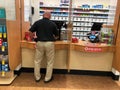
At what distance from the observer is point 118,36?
3955 mm

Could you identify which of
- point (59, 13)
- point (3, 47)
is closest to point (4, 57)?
point (3, 47)

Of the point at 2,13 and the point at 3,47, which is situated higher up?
the point at 2,13

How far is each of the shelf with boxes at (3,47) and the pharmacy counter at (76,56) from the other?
0.53 meters

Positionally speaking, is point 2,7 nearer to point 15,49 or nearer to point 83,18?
point 15,49

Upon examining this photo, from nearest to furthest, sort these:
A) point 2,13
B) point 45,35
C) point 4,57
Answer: point 2,13, point 45,35, point 4,57

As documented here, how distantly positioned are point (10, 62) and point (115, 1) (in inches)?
114

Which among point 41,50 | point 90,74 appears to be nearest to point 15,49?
point 41,50

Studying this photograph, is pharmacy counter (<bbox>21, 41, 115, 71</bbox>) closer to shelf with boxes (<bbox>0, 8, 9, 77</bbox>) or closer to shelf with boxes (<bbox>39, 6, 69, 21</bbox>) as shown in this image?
shelf with boxes (<bbox>0, 8, 9, 77</bbox>)

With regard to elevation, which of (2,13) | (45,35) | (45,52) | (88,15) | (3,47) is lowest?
(45,52)

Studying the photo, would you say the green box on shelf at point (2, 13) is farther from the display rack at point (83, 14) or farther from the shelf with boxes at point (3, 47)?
the display rack at point (83, 14)

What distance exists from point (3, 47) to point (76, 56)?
1.79m

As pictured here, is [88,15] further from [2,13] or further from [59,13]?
[2,13]

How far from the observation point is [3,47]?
3752 mm

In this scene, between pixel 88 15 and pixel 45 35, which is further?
pixel 88 15
